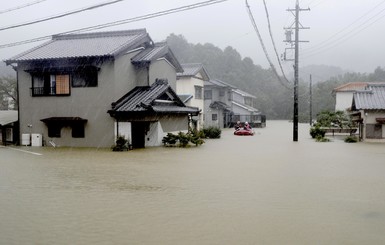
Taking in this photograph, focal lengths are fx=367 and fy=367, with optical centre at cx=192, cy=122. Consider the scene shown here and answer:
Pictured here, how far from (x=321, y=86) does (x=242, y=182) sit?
81122 millimetres

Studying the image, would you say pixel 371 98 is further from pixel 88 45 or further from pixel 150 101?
pixel 88 45

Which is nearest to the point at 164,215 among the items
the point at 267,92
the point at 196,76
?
the point at 196,76

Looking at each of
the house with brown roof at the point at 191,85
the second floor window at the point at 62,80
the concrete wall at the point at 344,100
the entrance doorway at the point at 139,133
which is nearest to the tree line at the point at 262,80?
the concrete wall at the point at 344,100

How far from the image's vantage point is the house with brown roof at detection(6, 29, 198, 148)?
2312 centimetres

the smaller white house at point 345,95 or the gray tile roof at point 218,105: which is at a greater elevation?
the smaller white house at point 345,95

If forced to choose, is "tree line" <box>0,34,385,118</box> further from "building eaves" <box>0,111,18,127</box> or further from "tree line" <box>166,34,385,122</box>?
"building eaves" <box>0,111,18,127</box>

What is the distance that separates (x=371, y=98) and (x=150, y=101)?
17727mm

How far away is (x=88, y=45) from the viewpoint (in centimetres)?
2581

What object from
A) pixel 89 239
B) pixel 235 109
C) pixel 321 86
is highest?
pixel 321 86

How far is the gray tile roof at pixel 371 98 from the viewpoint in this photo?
90.6 feet

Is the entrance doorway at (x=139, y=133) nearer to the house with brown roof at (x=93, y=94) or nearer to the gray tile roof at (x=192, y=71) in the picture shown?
the house with brown roof at (x=93, y=94)

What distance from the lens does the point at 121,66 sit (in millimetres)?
23875

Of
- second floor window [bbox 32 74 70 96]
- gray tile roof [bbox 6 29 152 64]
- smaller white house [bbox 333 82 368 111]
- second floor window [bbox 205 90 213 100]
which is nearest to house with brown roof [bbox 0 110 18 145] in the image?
second floor window [bbox 32 74 70 96]

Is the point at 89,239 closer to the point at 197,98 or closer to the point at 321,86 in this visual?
the point at 197,98
